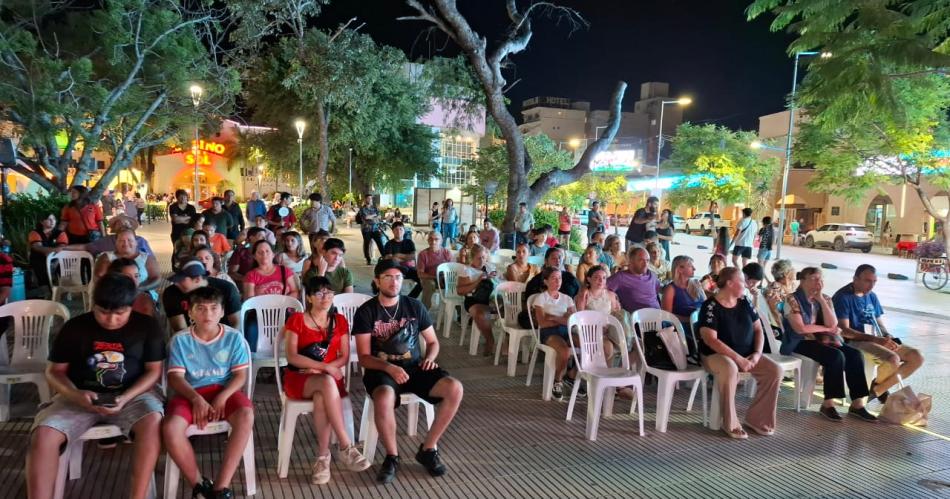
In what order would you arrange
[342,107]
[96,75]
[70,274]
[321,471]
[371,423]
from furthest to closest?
[342,107] → [96,75] → [70,274] → [371,423] → [321,471]

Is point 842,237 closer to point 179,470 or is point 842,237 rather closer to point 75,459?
point 179,470

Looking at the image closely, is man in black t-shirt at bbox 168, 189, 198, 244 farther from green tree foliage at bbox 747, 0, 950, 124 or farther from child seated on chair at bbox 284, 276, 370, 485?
green tree foliage at bbox 747, 0, 950, 124

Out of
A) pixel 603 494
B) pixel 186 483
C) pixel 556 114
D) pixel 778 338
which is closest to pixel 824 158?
pixel 778 338

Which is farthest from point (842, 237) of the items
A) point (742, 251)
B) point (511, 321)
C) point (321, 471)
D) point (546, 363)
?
point (321, 471)

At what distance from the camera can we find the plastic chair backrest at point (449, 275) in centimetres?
723

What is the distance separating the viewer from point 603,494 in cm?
351

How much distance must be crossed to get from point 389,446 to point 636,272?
3.19m

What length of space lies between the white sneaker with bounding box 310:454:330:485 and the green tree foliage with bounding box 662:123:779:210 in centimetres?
3023

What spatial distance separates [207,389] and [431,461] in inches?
55.0

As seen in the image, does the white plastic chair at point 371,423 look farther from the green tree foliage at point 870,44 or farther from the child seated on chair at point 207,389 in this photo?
the green tree foliage at point 870,44

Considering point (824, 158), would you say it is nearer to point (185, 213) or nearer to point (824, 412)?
point (824, 412)

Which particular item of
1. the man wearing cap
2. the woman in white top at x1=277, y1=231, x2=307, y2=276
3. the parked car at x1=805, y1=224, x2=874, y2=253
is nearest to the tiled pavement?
the man wearing cap

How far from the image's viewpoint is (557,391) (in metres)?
5.14

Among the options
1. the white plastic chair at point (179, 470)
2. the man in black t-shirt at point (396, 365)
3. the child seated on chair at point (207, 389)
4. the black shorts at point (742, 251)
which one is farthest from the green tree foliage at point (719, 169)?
the white plastic chair at point (179, 470)
